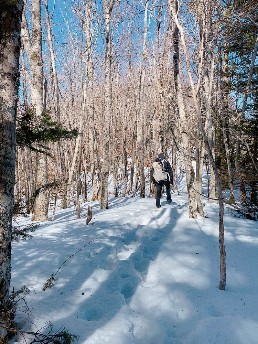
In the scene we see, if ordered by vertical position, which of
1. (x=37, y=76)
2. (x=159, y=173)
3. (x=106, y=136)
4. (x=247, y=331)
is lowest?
(x=247, y=331)

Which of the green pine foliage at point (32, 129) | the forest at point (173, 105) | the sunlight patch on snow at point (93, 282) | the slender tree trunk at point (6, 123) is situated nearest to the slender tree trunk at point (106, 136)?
the forest at point (173, 105)

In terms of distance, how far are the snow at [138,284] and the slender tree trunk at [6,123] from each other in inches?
33.8

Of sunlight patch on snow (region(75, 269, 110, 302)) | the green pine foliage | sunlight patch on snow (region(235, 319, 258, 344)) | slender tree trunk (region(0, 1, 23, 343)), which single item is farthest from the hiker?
slender tree trunk (region(0, 1, 23, 343))

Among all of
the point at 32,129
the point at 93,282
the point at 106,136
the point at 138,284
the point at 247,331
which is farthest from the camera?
the point at 106,136

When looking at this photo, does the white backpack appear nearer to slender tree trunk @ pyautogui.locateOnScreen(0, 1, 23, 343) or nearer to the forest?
the forest

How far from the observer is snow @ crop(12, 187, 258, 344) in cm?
415

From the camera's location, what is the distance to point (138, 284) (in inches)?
225

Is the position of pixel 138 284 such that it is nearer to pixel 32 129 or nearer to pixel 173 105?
pixel 32 129

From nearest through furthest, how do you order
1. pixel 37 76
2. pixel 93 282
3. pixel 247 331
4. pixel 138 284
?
pixel 247 331, pixel 93 282, pixel 138 284, pixel 37 76

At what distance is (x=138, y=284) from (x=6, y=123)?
3730mm

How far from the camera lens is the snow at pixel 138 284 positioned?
4.15 metres

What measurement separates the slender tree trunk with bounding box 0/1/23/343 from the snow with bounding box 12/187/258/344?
0.86 meters

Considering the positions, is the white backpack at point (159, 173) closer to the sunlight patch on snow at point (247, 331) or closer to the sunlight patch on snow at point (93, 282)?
the sunlight patch on snow at point (93, 282)

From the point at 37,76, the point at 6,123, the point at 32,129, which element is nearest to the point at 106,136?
the point at 37,76
